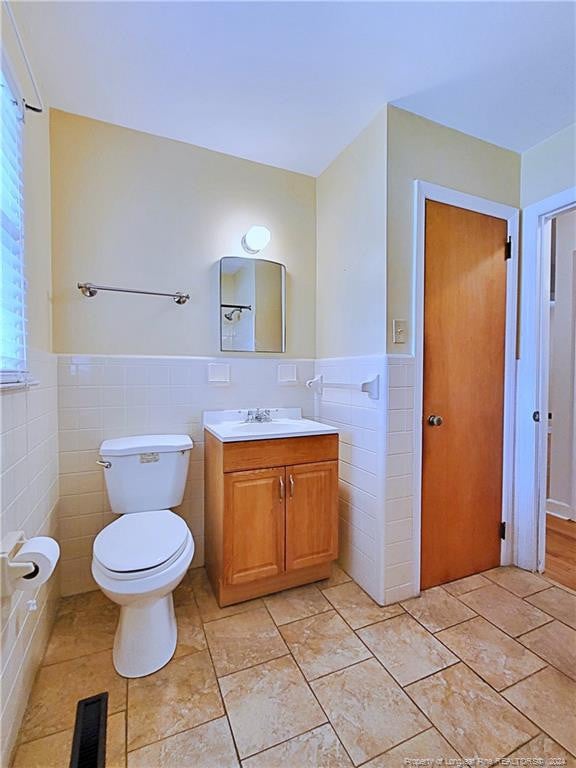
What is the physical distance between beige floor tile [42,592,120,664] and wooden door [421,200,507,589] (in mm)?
1540

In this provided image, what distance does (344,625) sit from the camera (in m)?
1.63

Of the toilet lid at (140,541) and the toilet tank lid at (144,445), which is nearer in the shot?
the toilet lid at (140,541)

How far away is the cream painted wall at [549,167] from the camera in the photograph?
72.4 inches

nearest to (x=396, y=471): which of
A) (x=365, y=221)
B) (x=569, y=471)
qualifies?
(x=365, y=221)

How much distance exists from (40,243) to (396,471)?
1951mm

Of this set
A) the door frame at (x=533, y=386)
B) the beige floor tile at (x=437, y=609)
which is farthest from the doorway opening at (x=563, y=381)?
the beige floor tile at (x=437, y=609)

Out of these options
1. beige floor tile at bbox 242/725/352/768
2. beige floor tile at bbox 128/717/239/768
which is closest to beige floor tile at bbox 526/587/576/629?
beige floor tile at bbox 242/725/352/768

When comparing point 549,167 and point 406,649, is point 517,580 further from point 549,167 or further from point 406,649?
point 549,167

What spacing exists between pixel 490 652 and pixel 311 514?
908mm

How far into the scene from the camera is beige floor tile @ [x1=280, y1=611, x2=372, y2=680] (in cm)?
141

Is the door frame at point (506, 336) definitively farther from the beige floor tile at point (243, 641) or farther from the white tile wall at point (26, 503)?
the white tile wall at point (26, 503)

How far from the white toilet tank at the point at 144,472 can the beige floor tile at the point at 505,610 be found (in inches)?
62.1

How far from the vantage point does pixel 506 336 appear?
206cm

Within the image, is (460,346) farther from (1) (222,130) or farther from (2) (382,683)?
(1) (222,130)
